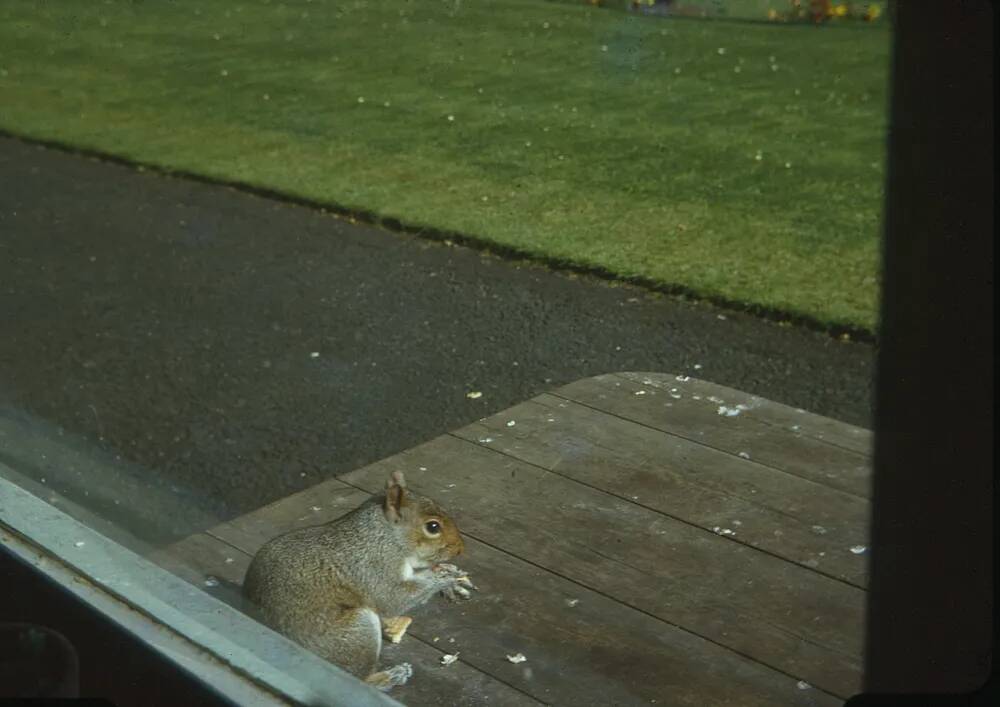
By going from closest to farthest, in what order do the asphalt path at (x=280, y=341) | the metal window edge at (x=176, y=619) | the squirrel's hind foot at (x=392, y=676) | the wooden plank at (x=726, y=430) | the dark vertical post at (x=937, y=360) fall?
the dark vertical post at (x=937, y=360) → the metal window edge at (x=176, y=619) → the squirrel's hind foot at (x=392, y=676) → the wooden plank at (x=726, y=430) → the asphalt path at (x=280, y=341)

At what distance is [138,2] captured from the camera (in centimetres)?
166

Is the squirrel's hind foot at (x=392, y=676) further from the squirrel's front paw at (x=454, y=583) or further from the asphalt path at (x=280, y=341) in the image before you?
the asphalt path at (x=280, y=341)

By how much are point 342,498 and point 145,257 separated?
4.59 feet

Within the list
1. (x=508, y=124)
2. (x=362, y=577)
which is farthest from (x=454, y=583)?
(x=508, y=124)

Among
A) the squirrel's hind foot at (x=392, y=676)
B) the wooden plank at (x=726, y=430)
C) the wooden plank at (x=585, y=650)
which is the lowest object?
the wooden plank at (x=726, y=430)

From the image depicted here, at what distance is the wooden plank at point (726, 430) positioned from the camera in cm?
146

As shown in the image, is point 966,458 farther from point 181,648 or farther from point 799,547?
point 799,547

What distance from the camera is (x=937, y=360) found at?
0.51 meters

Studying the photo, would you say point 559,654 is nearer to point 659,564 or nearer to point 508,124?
point 659,564

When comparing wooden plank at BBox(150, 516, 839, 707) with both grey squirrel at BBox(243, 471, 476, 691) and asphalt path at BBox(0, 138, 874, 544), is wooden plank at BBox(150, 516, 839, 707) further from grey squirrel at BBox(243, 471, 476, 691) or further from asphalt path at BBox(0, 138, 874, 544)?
asphalt path at BBox(0, 138, 874, 544)

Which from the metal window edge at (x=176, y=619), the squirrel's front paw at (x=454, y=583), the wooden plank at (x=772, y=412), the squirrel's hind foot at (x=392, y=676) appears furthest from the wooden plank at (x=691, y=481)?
the metal window edge at (x=176, y=619)

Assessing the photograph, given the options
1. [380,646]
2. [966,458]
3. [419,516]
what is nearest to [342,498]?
[419,516]

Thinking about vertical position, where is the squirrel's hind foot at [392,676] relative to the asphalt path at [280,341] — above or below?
above

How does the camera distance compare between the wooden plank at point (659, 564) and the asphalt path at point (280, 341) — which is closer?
the wooden plank at point (659, 564)
